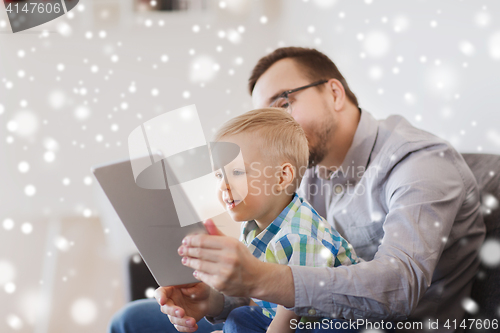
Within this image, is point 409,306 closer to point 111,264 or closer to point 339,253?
point 339,253

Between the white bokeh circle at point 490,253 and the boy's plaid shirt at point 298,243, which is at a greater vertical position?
the boy's plaid shirt at point 298,243

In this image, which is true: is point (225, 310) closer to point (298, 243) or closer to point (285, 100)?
point (298, 243)

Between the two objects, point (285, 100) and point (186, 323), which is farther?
point (285, 100)

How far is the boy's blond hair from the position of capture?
901 mm

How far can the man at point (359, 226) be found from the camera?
0.65m

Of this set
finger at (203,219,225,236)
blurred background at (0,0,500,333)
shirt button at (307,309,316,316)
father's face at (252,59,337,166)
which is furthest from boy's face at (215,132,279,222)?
blurred background at (0,0,500,333)

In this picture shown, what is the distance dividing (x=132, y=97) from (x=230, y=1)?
91cm

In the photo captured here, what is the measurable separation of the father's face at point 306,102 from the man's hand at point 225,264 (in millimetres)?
711

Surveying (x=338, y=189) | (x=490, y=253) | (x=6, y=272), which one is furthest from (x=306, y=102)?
(x=6, y=272)

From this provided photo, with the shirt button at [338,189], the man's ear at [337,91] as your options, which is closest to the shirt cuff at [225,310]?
the shirt button at [338,189]

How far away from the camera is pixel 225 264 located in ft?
1.88

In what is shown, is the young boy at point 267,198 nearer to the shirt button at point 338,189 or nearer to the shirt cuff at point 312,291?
the shirt cuff at point 312,291

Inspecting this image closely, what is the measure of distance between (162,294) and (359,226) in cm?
61

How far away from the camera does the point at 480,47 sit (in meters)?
1.19
